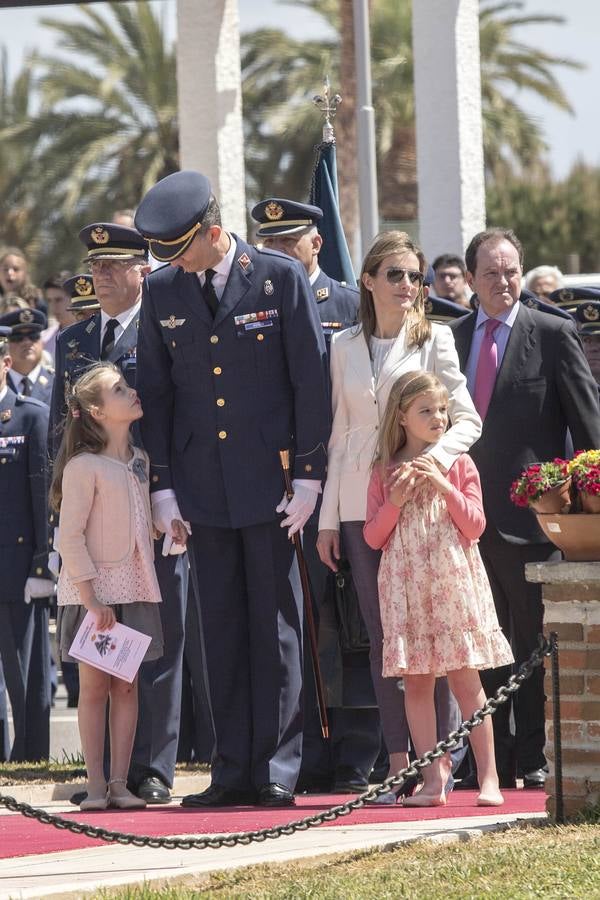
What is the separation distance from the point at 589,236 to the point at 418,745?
130 ft

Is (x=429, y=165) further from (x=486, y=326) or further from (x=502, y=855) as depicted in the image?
(x=502, y=855)

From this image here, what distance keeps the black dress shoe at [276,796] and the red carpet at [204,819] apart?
4 cm

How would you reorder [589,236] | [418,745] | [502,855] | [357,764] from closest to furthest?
[502,855] < [418,745] < [357,764] < [589,236]

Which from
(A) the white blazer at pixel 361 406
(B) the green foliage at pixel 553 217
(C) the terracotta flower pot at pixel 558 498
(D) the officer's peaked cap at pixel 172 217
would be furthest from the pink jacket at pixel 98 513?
(B) the green foliage at pixel 553 217

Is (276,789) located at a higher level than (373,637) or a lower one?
lower

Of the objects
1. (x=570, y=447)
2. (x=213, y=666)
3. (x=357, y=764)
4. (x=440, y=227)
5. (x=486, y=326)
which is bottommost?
(x=357, y=764)

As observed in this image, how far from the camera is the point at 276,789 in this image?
6488 millimetres

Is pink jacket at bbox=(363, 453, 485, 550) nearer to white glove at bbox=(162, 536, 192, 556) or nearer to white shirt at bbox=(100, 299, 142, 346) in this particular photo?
white glove at bbox=(162, 536, 192, 556)

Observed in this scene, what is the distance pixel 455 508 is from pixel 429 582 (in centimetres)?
27

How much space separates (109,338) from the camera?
24.9 feet

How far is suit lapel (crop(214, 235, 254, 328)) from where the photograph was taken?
661 centimetres

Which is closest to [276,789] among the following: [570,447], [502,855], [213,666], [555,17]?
[213,666]

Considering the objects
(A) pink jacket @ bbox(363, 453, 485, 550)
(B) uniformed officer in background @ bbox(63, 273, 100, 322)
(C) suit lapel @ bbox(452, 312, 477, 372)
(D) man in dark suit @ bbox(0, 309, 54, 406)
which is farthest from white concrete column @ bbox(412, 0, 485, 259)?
(A) pink jacket @ bbox(363, 453, 485, 550)

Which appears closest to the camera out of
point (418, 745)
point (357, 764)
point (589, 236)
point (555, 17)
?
point (418, 745)
